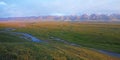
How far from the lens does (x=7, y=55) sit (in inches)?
910

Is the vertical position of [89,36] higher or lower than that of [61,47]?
lower

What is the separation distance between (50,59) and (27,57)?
3112 millimetres

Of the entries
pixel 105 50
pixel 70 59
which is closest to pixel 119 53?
pixel 105 50

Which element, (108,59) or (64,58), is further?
(108,59)

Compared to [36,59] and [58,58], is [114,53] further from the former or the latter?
[36,59]

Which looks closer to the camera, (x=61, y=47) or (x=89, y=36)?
(x=61, y=47)

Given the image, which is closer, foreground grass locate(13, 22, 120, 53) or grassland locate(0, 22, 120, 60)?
grassland locate(0, 22, 120, 60)

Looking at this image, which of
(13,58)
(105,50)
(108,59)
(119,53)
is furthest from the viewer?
(105,50)

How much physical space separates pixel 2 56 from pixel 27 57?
3.07 m

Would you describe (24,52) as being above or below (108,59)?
above

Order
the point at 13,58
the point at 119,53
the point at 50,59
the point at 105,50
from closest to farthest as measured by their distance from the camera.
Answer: the point at 13,58 → the point at 50,59 → the point at 119,53 → the point at 105,50

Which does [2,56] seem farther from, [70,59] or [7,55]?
[70,59]

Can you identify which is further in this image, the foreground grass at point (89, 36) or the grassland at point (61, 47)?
the foreground grass at point (89, 36)

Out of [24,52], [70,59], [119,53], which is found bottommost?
[119,53]
